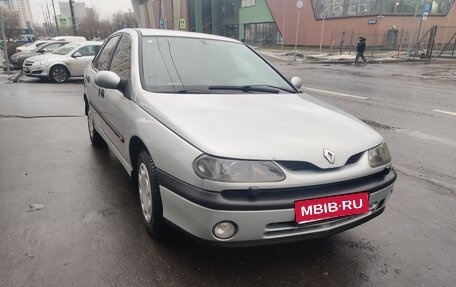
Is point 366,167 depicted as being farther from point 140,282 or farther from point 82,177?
point 82,177

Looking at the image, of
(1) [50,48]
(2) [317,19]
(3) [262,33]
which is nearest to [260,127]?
(1) [50,48]

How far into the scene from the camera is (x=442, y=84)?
44.2 ft

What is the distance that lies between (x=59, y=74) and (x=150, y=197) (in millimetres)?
12267

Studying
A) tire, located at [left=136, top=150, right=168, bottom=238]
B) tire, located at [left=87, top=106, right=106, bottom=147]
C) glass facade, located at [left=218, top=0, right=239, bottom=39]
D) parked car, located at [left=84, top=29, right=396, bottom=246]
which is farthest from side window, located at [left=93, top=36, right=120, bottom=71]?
glass facade, located at [left=218, top=0, right=239, bottom=39]

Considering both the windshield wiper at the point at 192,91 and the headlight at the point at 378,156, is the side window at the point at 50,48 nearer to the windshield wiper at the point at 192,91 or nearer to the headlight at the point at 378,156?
the windshield wiper at the point at 192,91

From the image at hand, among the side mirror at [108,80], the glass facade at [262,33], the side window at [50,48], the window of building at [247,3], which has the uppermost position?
the window of building at [247,3]

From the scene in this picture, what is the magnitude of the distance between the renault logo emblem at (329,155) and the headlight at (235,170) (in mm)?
328

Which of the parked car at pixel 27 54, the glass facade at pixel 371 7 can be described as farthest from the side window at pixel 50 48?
the glass facade at pixel 371 7

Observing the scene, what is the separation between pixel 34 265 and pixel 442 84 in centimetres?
1443

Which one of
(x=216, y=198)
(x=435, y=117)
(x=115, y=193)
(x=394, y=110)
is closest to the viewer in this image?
(x=216, y=198)

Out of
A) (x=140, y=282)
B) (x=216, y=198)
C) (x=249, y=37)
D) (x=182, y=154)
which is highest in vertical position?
(x=182, y=154)

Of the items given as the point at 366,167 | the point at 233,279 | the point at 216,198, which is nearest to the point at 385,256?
the point at 366,167

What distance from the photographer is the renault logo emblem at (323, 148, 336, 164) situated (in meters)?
2.35

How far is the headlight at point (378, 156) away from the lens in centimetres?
259
